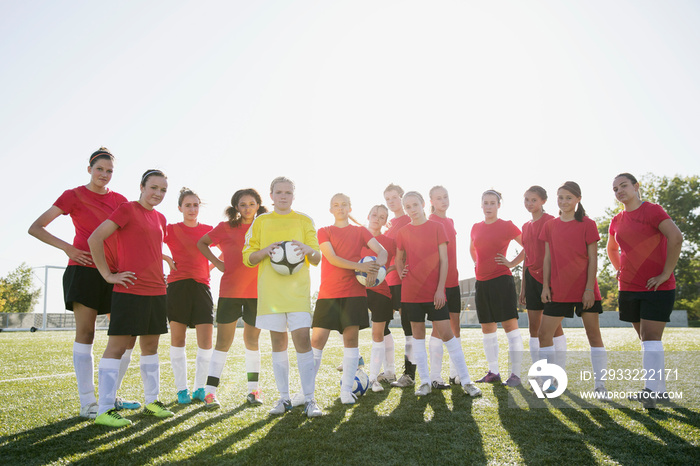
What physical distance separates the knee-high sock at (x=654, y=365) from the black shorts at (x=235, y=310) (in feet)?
12.7

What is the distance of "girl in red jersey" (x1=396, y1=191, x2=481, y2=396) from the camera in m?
4.67

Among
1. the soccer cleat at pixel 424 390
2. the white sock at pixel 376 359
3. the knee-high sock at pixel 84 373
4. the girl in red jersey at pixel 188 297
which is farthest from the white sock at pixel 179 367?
the soccer cleat at pixel 424 390

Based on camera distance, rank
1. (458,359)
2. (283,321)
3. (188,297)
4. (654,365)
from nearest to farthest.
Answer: (283,321) → (654,365) → (458,359) → (188,297)

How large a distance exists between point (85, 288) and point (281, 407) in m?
2.11

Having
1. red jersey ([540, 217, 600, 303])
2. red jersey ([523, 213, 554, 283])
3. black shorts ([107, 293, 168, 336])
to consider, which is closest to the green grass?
black shorts ([107, 293, 168, 336])

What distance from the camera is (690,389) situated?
4.58 meters

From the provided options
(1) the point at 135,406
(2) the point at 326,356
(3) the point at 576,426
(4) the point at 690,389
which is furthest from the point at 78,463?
(2) the point at 326,356

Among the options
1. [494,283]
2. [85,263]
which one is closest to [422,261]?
[494,283]

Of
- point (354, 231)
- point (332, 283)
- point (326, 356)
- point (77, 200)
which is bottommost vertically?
point (326, 356)

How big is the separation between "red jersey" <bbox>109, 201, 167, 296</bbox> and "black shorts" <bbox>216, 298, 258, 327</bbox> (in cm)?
82

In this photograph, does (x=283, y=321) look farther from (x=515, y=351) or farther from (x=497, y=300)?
(x=515, y=351)

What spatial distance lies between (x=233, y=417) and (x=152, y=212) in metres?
1.99

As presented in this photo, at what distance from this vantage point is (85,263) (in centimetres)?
396

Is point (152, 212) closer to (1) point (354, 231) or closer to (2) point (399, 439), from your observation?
(1) point (354, 231)
